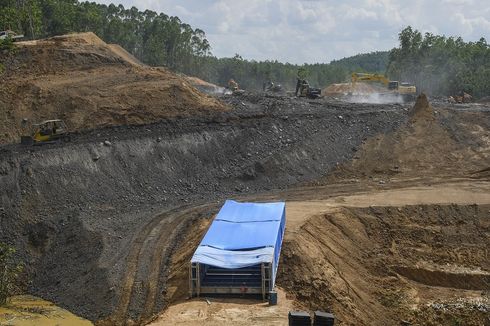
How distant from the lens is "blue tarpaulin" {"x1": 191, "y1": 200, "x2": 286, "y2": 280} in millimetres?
18250

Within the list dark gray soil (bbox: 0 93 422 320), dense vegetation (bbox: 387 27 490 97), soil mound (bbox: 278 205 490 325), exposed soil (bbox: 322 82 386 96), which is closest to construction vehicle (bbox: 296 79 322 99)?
dark gray soil (bbox: 0 93 422 320)

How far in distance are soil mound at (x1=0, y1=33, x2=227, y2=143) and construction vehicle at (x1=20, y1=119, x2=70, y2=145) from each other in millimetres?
1153

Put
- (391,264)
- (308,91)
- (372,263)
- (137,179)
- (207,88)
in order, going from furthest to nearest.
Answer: (207,88), (308,91), (137,179), (391,264), (372,263)

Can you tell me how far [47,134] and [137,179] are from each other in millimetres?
4947

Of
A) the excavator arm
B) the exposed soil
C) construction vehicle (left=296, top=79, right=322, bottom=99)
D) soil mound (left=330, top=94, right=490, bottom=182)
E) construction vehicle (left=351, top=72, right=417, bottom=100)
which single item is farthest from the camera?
the exposed soil

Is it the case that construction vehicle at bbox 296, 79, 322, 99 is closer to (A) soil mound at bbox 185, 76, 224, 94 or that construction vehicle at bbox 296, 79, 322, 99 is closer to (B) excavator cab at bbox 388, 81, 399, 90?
(A) soil mound at bbox 185, 76, 224, 94

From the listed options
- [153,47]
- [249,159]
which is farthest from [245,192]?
[153,47]

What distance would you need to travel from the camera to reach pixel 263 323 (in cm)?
1680

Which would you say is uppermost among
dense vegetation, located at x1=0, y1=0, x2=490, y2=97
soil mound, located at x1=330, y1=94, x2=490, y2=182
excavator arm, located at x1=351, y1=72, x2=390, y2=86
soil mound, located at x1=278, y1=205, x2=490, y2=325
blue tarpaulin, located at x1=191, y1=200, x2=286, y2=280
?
dense vegetation, located at x1=0, y1=0, x2=490, y2=97

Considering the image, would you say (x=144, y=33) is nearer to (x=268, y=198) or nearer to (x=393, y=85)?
(x=393, y=85)

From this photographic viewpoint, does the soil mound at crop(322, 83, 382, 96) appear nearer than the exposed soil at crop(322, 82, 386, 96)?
No

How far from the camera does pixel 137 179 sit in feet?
96.2

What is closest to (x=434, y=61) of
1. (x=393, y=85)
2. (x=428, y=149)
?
(x=393, y=85)

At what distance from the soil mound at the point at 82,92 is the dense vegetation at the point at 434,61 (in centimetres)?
4136
